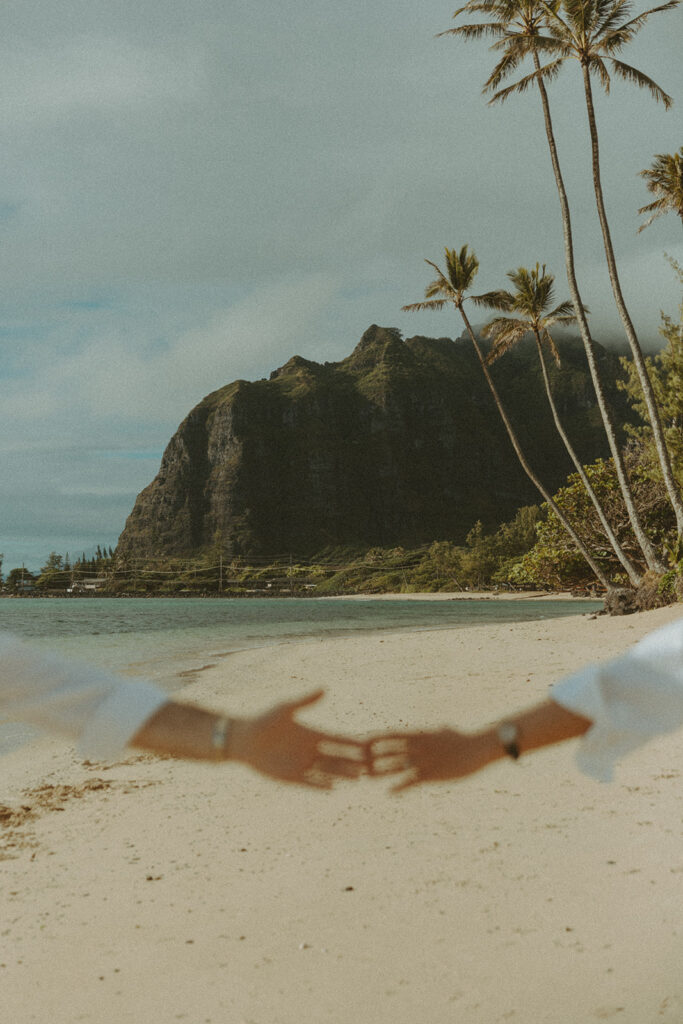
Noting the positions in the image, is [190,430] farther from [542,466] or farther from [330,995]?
[330,995]

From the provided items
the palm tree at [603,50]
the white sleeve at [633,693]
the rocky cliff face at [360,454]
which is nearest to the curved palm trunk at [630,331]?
the palm tree at [603,50]

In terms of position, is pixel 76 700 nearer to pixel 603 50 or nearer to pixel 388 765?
pixel 388 765

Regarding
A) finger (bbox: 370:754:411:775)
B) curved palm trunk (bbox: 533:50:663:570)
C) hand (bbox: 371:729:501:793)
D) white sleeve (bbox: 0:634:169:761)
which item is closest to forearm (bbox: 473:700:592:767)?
hand (bbox: 371:729:501:793)

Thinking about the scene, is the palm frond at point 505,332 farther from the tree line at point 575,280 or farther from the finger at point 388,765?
the finger at point 388,765

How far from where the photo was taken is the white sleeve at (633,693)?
0.77 metres

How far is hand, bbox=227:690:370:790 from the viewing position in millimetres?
820

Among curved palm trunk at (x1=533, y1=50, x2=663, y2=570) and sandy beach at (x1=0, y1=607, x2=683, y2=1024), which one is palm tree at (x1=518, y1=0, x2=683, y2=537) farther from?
sandy beach at (x1=0, y1=607, x2=683, y2=1024)

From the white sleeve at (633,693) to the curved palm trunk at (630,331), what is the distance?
52.7 feet

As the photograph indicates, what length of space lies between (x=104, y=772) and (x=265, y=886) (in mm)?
3279

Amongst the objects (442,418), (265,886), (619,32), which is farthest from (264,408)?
(265,886)

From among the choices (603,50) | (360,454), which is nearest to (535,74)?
(603,50)

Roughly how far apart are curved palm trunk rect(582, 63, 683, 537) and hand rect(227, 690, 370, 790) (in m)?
16.2

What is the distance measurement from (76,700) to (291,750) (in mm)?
284

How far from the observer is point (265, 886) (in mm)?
4023
